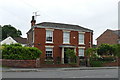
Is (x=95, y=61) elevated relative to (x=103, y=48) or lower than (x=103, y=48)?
lower

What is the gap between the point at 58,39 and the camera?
3231cm

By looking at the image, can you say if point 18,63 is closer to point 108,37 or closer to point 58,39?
point 58,39

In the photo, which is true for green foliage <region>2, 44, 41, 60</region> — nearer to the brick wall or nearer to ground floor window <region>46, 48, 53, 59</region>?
ground floor window <region>46, 48, 53, 59</region>

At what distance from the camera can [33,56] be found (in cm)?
2541

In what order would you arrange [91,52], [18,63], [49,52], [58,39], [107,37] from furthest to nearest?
[107,37]
[58,39]
[49,52]
[91,52]
[18,63]

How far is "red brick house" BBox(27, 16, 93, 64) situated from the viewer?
30797 mm

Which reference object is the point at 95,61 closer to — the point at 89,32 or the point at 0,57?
the point at 89,32

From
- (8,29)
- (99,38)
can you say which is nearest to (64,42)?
(99,38)

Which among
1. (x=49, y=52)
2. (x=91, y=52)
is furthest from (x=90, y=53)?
(x=49, y=52)

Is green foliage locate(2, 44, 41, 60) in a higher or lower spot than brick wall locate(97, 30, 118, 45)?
lower

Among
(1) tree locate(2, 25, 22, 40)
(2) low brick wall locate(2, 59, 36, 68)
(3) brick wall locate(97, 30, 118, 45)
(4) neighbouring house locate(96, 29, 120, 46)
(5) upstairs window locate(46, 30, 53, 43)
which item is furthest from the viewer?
(1) tree locate(2, 25, 22, 40)

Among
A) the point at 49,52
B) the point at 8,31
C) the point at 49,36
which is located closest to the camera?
the point at 49,52

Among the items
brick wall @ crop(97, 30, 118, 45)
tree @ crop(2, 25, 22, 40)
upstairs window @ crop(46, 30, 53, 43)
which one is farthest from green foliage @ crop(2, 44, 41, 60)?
tree @ crop(2, 25, 22, 40)

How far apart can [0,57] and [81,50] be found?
14.9m
